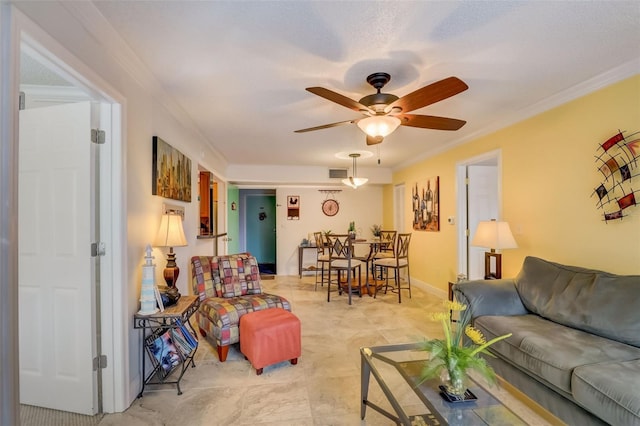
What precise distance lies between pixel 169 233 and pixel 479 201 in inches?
158

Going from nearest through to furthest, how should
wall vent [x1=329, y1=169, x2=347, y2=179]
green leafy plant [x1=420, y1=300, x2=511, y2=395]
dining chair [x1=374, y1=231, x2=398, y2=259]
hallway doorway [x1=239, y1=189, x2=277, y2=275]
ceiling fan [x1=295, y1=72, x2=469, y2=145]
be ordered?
green leafy plant [x1=420, y1=300, x2=511, y2=395] → ceiling fan [x1=295, y1=72, x2=469, y2=145] → dining chair [x1=374, y1=231, x2=398, y2=259] → wall vent [x1=329, y1=169, x2=347, y2=179] → hallway doorway [x1=239, y1=189, x2=277, y2=275]

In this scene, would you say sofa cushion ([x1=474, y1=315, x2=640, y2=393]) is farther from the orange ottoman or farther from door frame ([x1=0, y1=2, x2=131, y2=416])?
door frame ([x1=0, y1=2, x2=131, y2=416])

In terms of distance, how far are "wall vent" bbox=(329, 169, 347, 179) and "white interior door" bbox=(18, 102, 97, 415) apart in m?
4.83

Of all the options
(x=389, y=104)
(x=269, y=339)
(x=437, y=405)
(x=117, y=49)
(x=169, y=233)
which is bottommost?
(x=269, y=339)

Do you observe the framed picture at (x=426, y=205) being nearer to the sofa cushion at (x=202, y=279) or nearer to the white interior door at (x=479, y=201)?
the white interior door at (x=479, y=201)

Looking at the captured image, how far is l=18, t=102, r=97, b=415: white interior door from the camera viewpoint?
1.93 meters

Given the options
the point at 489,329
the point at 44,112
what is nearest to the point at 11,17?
the point at 44,112

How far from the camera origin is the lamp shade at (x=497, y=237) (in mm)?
3070

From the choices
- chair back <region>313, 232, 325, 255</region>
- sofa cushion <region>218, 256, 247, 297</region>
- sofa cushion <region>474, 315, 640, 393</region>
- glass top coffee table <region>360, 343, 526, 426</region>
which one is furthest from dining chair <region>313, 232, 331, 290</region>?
glass top coffee table <region>360, 343, 526, 426</region>

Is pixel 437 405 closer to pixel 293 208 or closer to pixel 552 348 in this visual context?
pixel 552 348

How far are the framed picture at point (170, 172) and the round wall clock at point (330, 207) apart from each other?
4008 mm

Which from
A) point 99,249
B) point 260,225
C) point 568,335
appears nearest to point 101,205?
point 99,249

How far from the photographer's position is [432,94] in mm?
2049

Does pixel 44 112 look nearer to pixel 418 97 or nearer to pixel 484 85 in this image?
pixel 418 97
